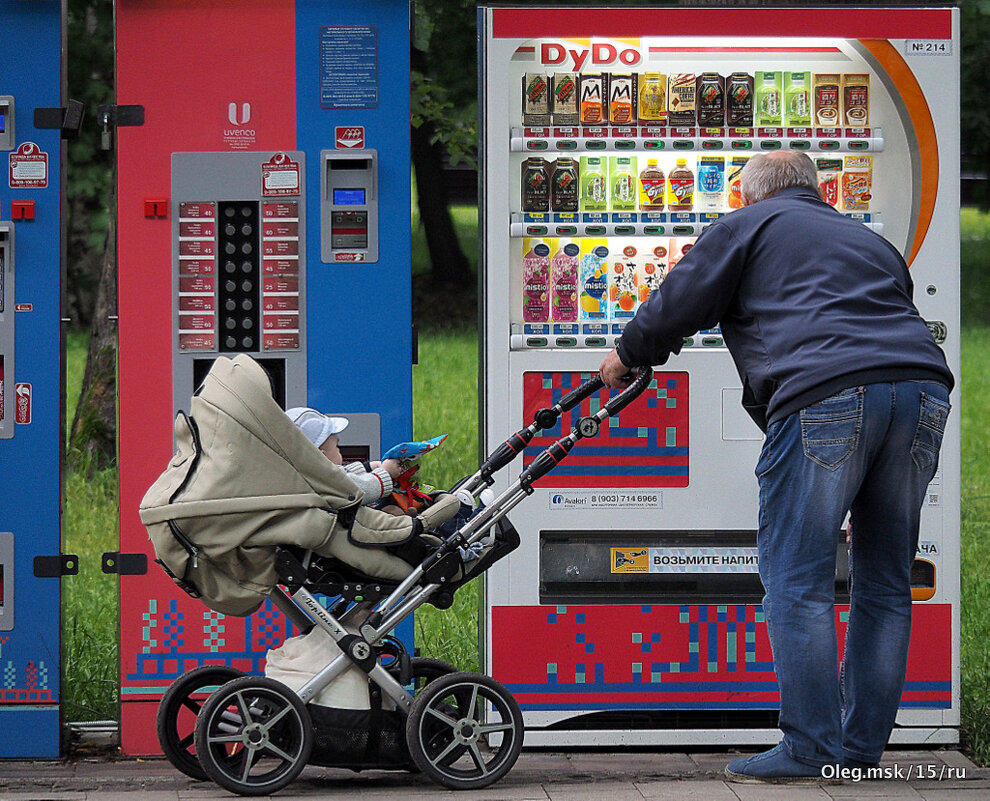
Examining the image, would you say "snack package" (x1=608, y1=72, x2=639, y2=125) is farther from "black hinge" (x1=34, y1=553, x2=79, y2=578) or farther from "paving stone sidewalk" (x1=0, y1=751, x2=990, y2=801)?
"black hinge" (x1=34, y1=553, x2=79, y2=578)

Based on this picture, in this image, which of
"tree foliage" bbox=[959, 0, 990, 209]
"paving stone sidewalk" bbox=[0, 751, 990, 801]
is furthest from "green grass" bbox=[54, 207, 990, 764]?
"tree foliage" bbox=[959, 0, 990, 209]

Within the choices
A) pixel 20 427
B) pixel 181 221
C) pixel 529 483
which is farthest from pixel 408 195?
pixel 20 427

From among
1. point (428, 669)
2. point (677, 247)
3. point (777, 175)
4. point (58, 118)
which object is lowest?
point (428, 669)

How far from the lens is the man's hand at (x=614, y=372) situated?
3918 mm

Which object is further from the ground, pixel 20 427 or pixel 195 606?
pixel 20 427

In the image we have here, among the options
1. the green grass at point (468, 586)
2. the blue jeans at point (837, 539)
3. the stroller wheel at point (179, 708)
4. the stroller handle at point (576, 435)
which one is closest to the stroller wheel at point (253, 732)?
the stroller wheel at point (179, 708)

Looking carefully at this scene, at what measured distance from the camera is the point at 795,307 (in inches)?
144

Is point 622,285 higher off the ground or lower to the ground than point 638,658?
higher

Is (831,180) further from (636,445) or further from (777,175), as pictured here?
(636,445)

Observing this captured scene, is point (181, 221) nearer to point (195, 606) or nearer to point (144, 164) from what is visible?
point (144, 164)

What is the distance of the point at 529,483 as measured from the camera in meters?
3.90

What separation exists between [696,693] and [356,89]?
243 centimetres

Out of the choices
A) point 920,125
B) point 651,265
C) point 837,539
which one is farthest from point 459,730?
point 920,125

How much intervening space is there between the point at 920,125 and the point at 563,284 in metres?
1.39
